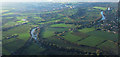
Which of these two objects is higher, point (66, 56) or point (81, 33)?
point (81, 33)

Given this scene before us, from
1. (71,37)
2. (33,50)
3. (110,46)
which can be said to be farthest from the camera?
(71,37)

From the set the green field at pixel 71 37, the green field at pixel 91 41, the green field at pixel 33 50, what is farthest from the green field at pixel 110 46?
the green field at pixel 33 50

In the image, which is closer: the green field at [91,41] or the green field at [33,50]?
the green field at [33,50]

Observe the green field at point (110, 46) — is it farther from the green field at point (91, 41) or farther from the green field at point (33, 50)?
Answer: the green field at point (33, 50)

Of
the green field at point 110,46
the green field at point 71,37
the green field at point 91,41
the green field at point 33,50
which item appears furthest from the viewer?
the green field at point 71,37

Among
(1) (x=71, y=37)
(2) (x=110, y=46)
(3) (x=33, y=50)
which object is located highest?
(1) (x=71, y=37)

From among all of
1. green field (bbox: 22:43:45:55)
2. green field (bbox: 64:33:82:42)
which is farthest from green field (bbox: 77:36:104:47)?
green field (bbox: 22:43:45:55)

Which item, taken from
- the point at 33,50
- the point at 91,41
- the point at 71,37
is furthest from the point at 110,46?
the point at 33,50

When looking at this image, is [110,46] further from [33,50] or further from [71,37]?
[33,50]

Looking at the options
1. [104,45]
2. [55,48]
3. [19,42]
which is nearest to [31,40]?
[19,42]

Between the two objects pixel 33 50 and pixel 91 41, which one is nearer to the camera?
pixel 33 50

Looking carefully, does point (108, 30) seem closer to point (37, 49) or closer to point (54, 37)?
point (54, 37)
